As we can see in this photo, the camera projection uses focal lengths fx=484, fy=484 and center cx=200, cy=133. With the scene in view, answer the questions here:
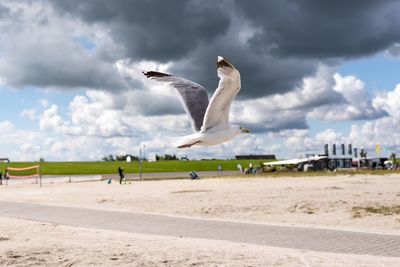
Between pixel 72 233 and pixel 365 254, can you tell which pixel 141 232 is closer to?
pixel 72 233

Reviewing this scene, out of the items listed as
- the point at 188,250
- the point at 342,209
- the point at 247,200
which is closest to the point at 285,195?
the point at 247,200

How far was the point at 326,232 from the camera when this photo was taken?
12.2 m

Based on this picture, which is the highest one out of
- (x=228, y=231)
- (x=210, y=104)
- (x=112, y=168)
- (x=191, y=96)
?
(x=191, y=96)

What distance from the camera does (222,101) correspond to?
7.66m

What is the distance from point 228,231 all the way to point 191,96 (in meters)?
4.90

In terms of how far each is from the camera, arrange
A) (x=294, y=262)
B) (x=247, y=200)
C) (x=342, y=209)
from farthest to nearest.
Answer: (x=247, y=200) → (x=342, y=209) → (x=294, y=262)

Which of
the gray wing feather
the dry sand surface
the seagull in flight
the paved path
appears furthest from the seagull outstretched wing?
the paved path

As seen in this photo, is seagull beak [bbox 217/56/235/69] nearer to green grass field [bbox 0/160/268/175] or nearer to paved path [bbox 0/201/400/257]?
paved path [bbox 0/201/400/257]

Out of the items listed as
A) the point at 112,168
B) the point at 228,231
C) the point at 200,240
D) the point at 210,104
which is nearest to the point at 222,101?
the point at 210,104

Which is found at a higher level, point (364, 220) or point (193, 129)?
point (193, 129)

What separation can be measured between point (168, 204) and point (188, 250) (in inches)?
442

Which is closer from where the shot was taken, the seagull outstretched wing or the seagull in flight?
the seagull in flight

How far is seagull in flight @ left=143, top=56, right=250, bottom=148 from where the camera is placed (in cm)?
702

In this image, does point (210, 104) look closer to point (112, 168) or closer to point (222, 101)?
point (222, 101)
